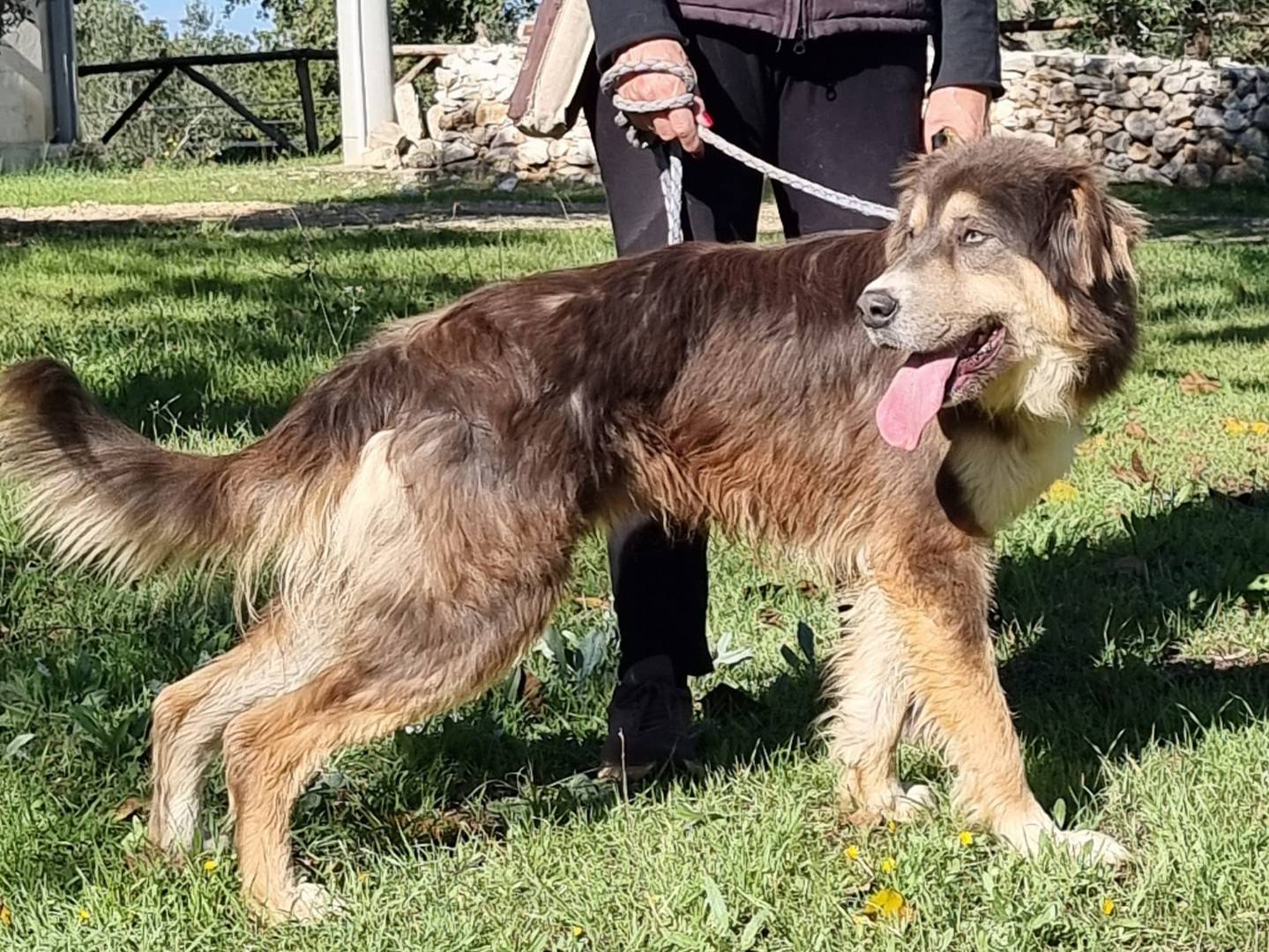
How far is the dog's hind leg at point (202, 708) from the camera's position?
3.44 metres

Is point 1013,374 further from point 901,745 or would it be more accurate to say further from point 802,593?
point 802,593

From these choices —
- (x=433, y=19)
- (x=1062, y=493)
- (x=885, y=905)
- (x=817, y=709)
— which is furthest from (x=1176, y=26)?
(x=885, y=905)

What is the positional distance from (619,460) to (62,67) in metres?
22.3

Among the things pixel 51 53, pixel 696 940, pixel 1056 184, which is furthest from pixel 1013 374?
pixel 51 53

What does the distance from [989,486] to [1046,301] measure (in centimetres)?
46

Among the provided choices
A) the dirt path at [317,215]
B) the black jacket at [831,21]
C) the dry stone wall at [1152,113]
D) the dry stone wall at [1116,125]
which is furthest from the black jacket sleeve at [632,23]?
the dry stone wall at [1152,113]

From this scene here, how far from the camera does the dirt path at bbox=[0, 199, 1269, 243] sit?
1297cm

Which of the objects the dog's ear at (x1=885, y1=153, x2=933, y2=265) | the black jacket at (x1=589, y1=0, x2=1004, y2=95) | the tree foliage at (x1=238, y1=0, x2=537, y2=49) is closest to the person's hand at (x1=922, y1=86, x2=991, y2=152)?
the black jacket at (x1=589, y1=0, x2=1004, y2=95)

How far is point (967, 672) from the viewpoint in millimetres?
3516

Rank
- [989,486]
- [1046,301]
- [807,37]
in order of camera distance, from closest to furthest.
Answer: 1. [1046,301]
2. [989,486]
3. [807,37]

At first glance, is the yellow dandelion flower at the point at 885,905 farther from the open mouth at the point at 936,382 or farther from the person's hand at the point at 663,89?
the person's hand at the point at 663,89

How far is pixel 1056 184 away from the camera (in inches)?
129

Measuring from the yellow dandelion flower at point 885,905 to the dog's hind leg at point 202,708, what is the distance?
1325 millimetres

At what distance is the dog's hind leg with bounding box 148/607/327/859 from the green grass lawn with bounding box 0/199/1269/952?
0.31 ft
